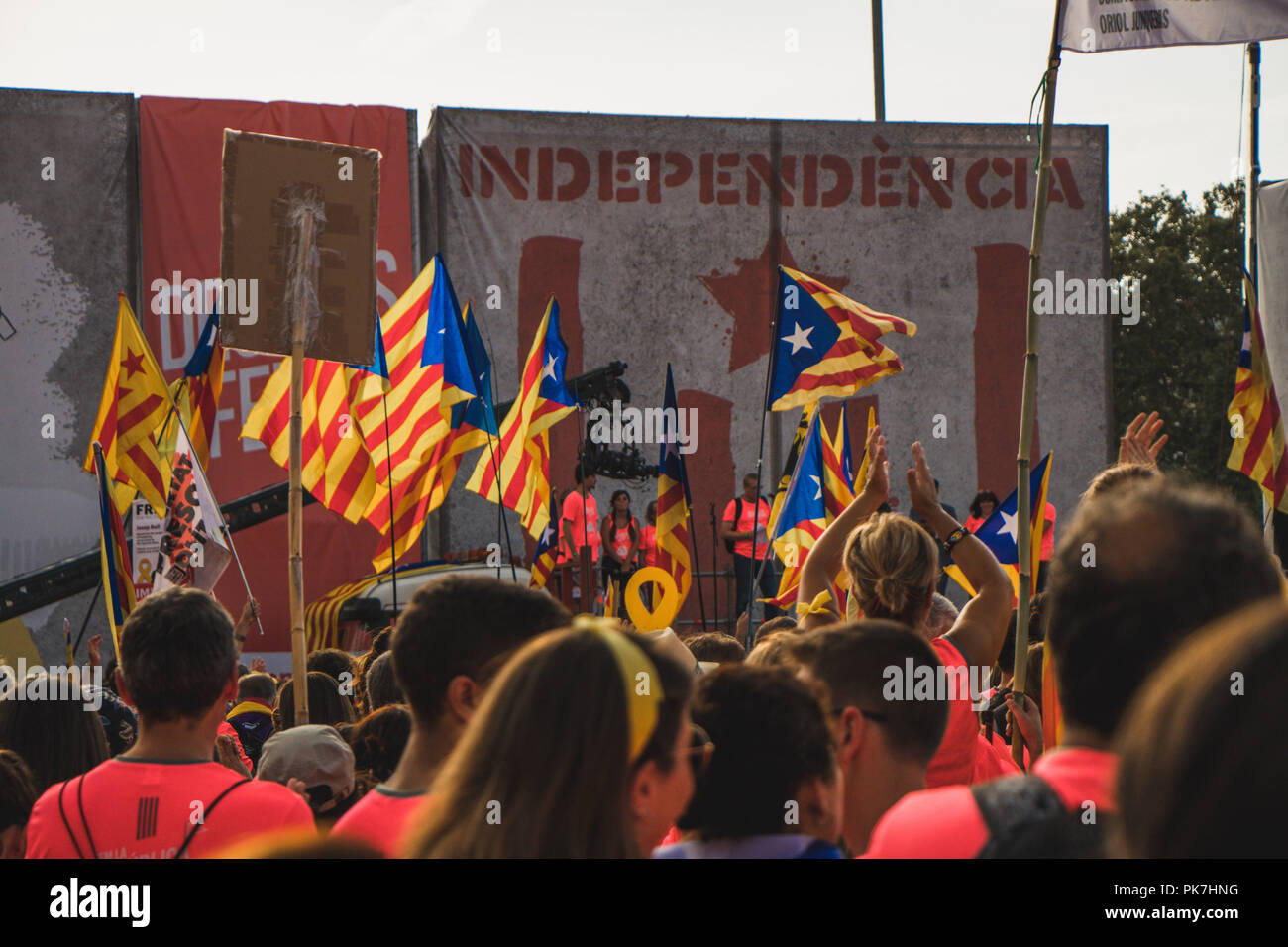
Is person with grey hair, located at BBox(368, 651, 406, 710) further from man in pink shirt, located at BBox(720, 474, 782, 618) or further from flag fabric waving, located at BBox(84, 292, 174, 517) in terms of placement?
man in pink shirt, located at BBox(720, 474, 782, 618)

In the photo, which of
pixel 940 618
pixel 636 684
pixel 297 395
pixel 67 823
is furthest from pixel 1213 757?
pixel 297 395

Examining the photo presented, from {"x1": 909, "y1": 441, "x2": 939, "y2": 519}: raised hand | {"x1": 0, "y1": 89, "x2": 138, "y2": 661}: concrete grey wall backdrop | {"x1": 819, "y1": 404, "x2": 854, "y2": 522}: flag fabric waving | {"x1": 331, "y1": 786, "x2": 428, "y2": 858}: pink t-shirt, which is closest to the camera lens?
{"x1": 331, "y1": 786, "x2": 428, "y2": 858}: pink t-shirt

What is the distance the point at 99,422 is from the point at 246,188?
8.69 ft

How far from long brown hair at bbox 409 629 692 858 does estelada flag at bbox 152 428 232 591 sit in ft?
17.6

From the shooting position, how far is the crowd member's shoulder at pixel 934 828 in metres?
1.63

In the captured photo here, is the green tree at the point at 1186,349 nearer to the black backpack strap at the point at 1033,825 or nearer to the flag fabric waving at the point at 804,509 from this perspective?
the flag fabric waving at the point at 804,509

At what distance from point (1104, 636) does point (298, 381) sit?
4.57m

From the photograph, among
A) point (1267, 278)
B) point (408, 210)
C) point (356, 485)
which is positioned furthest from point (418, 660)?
point (408, 210)

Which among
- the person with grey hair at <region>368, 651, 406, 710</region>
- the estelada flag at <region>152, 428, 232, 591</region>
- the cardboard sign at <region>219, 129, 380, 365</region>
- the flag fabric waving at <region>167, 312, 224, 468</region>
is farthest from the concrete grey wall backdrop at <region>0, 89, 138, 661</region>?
the person with grey hair at <region>368, 651, 406, 710</region>

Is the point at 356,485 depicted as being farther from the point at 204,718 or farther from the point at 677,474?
the point at 204,718

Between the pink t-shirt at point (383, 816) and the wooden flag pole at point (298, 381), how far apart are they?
269 cm

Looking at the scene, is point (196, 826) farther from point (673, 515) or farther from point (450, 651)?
point (673, 515)

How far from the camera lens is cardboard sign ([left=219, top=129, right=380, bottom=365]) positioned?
596 centimetres

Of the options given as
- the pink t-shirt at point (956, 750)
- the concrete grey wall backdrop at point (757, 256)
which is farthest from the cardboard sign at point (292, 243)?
the concrete grey wall backdrop at point (757, 256)
